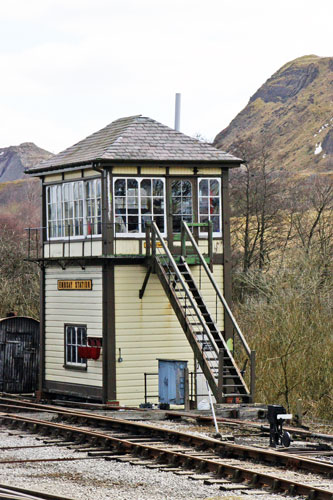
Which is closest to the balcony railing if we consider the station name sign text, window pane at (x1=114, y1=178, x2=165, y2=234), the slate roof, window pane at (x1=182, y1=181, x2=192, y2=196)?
window pane at (x1=114, y1=178, x2=165, y2=234)

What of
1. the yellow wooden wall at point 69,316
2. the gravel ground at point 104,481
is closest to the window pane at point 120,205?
the yellow wooden wall at point 69,316

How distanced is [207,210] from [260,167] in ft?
65.2

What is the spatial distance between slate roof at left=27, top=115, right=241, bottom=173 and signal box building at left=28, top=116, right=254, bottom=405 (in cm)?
3

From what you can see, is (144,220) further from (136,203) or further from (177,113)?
(177,113)

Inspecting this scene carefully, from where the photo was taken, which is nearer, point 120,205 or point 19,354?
point 120,205

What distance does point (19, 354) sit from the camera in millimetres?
29422

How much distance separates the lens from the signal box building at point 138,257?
24.5 metres

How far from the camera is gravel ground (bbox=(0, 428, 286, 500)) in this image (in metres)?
→ 12.4

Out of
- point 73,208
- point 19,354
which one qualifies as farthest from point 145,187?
point 19,354

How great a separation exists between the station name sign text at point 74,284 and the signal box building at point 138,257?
0.03 m

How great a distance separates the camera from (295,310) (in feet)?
98.9

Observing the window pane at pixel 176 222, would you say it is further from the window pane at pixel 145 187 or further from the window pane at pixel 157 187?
the window pane at pixel 145 187

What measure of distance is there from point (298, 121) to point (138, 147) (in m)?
148

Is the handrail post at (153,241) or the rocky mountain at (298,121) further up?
the rocky mountain at (298,121)
